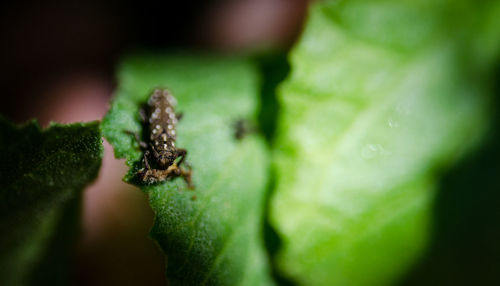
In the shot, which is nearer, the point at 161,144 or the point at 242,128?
the point at 161,144

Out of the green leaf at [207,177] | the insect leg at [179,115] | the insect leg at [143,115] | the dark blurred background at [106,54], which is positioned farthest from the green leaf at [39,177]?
the dark blurred background at [106,54]

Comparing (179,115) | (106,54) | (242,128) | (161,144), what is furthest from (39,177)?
(106,54)

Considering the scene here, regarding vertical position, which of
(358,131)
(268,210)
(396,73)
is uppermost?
(396,73)

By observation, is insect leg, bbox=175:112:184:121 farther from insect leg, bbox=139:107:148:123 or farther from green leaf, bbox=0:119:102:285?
green leaf, bbox=0:119:102:285

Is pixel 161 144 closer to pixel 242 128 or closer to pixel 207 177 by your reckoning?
pixel 207 177

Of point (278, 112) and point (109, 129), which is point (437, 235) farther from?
point (109, 129)

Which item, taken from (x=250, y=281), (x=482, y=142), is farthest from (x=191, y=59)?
(x=482, y=142)

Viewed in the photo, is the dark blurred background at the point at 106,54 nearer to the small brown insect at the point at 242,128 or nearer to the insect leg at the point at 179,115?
the small brown insect at the point at 242,128
